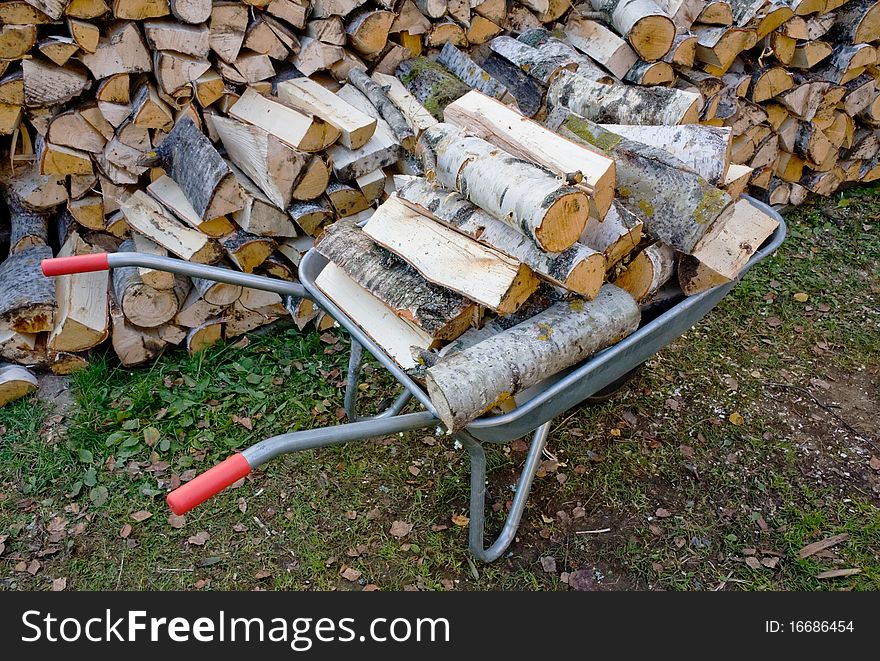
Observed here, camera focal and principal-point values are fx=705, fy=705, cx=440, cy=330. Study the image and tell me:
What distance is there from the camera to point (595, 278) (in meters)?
1.91

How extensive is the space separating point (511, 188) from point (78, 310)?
6.03 ft

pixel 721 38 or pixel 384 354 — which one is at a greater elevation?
pixel 721 38

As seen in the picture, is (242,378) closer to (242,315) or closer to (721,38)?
(242,315)

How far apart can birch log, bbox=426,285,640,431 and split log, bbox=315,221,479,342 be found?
0.39 ft

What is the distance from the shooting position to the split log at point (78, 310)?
274 cm

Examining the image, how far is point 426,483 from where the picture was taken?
A: 8.82ft

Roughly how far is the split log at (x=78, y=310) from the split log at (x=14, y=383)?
0.50 ft

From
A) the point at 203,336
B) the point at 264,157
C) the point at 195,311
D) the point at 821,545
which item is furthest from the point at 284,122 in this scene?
the point at 821,545

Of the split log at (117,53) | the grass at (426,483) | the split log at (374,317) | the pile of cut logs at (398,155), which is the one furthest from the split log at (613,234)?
the split log at (117,53)

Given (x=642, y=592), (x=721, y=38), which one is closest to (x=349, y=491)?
(x=642, y=592)

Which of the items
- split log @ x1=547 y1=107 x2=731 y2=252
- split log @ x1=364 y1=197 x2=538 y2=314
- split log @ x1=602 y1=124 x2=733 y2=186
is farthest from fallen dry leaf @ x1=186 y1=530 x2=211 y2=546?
split log @ x1=602 y1=124 x2=733 y2=186

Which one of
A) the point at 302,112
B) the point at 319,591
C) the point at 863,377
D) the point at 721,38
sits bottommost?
the point at 319,591

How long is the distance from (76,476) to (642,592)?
6.78ft

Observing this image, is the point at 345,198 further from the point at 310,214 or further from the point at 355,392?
→ the point at 355,392
